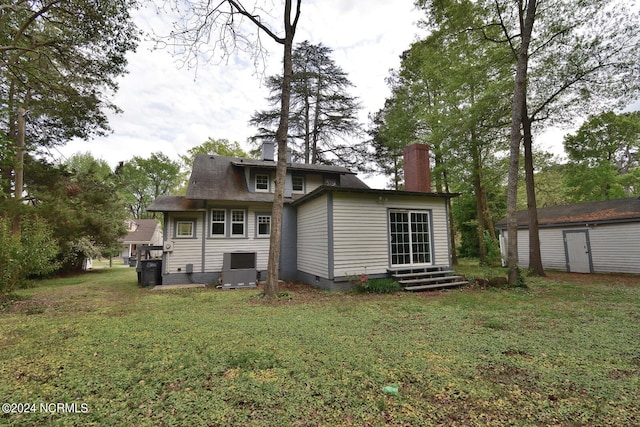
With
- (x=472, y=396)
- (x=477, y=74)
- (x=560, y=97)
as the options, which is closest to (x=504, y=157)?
(x=560, y=97)

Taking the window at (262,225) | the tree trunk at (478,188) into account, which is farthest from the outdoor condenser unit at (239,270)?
the tree trunk at (478,188)

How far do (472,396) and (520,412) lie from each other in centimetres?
37

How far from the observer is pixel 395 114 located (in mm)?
17219

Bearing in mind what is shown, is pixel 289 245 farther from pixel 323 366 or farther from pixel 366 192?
pixel 323 366

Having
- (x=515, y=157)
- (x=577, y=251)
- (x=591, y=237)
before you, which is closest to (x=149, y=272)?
(x=515, y=157)

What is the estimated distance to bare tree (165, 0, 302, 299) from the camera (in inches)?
295

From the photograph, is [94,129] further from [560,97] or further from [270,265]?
[560,97]

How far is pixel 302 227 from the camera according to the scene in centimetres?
1094

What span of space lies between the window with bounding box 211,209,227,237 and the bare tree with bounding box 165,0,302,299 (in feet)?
14.0

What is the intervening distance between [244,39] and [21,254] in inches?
335

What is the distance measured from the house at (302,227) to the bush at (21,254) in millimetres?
3122

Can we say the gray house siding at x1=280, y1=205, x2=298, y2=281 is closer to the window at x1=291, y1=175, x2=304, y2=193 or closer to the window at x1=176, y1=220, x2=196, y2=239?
the window at x1=291, y1=175, x2=304, y2=193

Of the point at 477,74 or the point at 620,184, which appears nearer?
the point at 477,74

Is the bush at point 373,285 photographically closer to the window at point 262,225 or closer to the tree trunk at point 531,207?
the window at point 262,225
